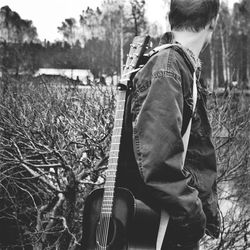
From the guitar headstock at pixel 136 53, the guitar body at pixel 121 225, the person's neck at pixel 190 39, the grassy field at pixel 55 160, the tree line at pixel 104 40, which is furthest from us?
the tree line at pixel 104 40

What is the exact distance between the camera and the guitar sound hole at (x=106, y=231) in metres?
1.75

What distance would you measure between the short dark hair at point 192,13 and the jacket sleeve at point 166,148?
232mm

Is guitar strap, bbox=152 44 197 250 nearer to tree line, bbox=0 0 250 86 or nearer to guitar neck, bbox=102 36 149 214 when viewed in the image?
guitar neck, bbox=102 36 149 214

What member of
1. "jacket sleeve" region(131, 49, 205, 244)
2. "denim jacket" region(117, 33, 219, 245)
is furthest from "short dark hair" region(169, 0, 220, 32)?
"jacket sleeve" region(131, 49, 205, 244)

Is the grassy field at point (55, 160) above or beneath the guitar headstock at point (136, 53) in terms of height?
beneath

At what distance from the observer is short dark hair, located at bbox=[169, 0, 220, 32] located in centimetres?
175

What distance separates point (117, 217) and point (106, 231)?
66 mm

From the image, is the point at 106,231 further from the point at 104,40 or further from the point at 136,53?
the point at 104,40

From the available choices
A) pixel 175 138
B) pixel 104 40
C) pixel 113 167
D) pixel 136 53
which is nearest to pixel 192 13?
pixel 136 53

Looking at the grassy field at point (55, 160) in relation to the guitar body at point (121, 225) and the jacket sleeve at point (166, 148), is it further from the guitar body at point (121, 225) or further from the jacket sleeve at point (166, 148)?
the jacket sleeve at point (166, 148)

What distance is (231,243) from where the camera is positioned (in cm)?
834

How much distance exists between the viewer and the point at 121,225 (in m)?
1.73

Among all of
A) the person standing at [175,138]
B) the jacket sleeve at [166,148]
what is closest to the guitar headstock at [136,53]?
the person standing at [175,138]

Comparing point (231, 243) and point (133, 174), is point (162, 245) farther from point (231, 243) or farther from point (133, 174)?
point (231, 243)
